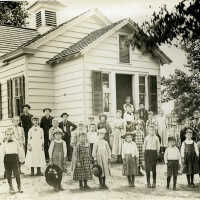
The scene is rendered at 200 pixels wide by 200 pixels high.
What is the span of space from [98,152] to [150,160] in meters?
0.58

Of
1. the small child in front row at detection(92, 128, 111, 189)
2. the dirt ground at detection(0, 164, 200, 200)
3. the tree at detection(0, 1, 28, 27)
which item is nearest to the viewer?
the dirt ground at detection(0, 164, 200, 200)

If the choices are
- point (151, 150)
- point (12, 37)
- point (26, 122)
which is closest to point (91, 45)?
point (26, 122)

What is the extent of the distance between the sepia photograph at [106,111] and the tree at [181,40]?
0.04 ft

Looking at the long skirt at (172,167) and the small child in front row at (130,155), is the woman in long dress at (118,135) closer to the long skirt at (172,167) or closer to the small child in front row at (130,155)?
the small child in front row at (130,155)

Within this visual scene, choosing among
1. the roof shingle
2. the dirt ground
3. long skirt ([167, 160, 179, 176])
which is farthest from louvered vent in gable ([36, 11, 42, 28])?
long skirt ([167, 160, 179, 176])

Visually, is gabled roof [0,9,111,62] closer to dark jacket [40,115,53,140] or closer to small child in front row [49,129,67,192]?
dark jacket [40,115,53,140]

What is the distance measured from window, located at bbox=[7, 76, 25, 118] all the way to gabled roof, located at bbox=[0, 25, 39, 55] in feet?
4.76

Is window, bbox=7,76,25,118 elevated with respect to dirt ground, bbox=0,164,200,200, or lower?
elevated

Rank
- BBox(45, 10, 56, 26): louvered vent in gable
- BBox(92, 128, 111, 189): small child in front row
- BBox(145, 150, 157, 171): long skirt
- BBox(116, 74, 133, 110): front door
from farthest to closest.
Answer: BBox(45, 10, 56, 26): louvered vent in gable
BBox(116, 74, 133, 110): front door
BBox(145, 150, 157, 171): long skirt
BBox(92, 128, 111, 189): small child in front row

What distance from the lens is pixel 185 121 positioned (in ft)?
13.9

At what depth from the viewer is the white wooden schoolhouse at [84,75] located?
3975mm

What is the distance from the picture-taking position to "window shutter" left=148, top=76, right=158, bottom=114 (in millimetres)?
4203

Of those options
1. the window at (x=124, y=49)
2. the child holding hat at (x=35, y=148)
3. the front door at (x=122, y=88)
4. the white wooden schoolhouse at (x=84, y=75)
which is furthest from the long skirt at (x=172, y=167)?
the child holding hat at (x=35, y=148)

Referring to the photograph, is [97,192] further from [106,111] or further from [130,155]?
[106,111]
